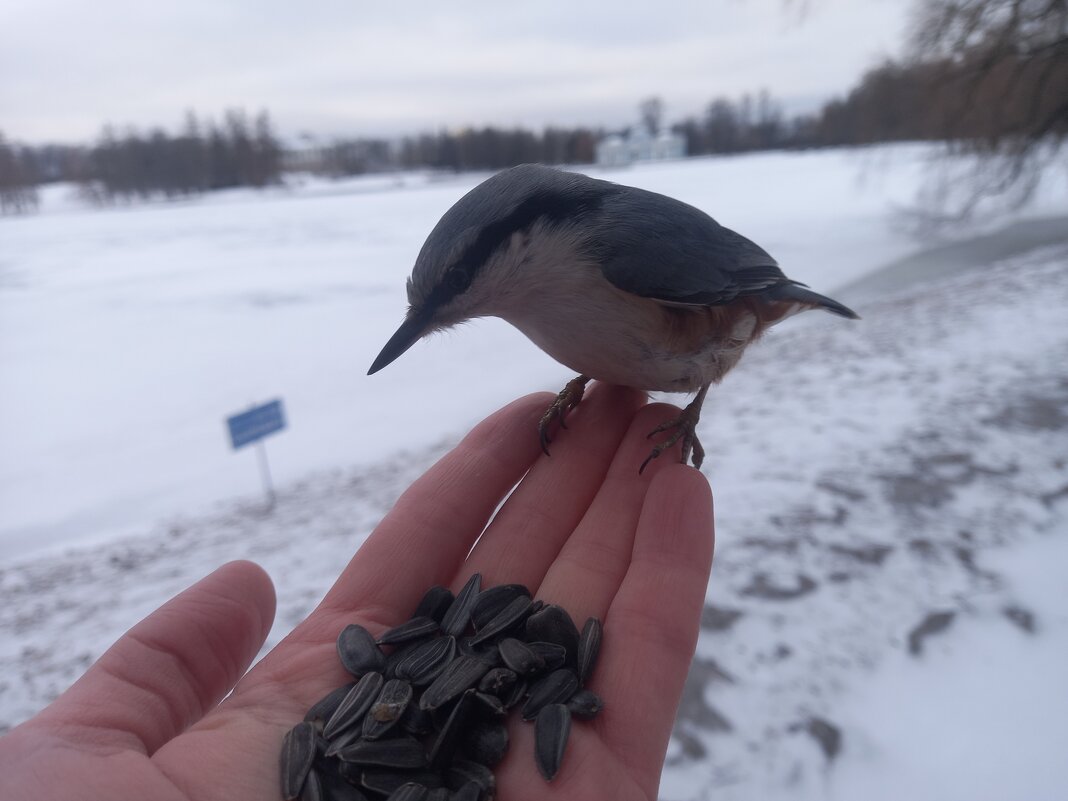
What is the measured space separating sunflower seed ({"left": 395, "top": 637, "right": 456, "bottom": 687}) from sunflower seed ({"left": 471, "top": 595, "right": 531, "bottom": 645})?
61 millimetres

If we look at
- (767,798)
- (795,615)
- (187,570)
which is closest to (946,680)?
(795,615)

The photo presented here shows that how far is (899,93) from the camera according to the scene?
9.29 m

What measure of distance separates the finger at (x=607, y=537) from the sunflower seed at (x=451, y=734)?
1.14ft

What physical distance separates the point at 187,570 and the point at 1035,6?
10.6 m

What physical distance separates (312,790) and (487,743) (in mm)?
329

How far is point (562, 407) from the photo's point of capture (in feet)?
6.77

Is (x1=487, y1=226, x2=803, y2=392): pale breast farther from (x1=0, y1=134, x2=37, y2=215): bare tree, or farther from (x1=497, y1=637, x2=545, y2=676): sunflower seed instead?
(x1=0, y1=134, x2=37, y2=215): bare tree

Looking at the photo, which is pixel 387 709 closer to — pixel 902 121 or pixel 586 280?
pixel 586 280

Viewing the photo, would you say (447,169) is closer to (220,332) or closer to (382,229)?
(220,332)

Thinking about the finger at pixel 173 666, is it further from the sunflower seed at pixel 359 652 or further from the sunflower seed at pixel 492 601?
the sunflower seed at pixel 492 601

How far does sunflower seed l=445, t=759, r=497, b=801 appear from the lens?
1.23 metres

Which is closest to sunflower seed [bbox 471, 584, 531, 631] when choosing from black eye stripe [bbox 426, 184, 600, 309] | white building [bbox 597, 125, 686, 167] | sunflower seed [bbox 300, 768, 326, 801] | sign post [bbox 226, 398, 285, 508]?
sunflower seed [bbox 300, 768, 326, 801]

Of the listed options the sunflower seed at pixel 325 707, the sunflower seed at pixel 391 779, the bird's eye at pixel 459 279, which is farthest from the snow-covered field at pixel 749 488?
the bird's eye at pixel 459 279

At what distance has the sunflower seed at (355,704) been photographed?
131 centimetres
